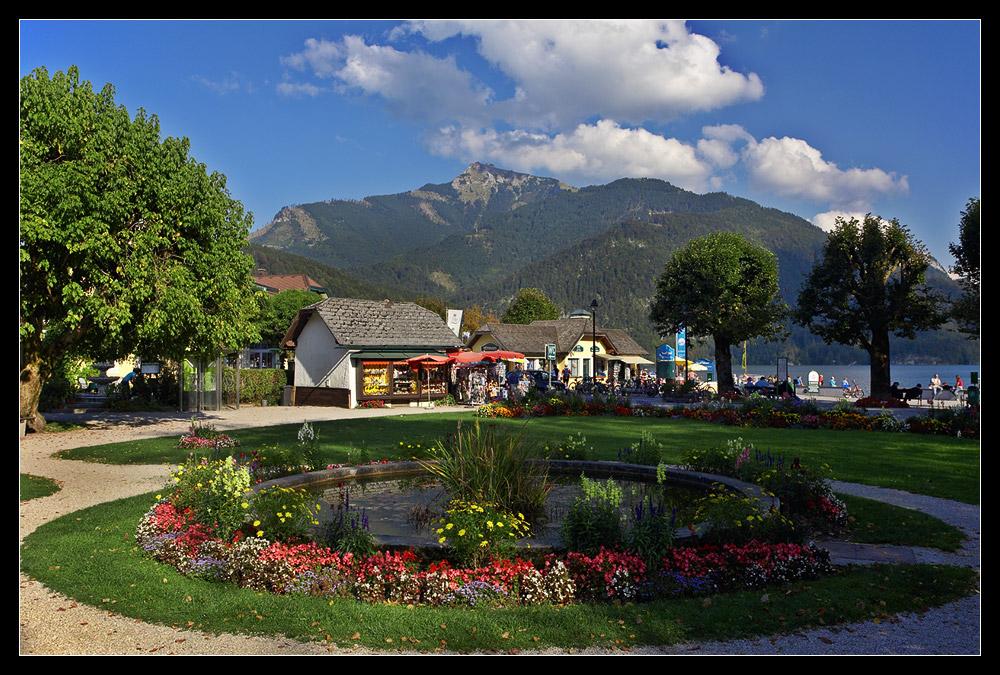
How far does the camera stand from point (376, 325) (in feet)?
123

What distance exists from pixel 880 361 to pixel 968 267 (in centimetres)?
664

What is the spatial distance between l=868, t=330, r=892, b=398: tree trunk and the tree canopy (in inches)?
2573

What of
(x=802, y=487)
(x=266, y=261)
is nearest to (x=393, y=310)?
(x=802, y=487)

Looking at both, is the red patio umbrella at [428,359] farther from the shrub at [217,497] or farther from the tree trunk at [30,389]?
the shrub at [217,497]

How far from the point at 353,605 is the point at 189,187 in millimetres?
17847

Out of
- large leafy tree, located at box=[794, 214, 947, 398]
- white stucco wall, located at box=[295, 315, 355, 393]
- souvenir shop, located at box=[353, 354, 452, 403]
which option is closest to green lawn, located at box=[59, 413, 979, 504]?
souvenir shop, located at box=[353, 354, 452, 403]

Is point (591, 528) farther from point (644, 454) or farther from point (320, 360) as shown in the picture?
point (320, 360)

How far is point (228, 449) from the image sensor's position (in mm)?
16750

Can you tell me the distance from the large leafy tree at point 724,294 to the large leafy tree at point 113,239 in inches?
1149

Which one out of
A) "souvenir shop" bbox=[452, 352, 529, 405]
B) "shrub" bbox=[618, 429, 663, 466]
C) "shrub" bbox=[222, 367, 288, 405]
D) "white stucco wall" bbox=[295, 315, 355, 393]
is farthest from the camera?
"souvenir shop" bbox=[452, 352, 529, 405]

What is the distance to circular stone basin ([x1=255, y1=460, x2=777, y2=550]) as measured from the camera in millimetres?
8094

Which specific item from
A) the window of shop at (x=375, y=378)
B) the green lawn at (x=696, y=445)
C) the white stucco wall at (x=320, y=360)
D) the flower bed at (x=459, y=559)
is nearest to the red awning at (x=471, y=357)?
the window of shop at (x=375, y=378)

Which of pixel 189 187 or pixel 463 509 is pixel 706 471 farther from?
pixel 189 187

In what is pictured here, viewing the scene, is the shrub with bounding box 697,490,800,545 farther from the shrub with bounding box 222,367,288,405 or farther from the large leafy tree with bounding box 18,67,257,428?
the shrub with bounding box 222,367,288,405
